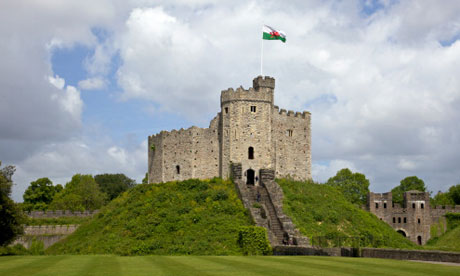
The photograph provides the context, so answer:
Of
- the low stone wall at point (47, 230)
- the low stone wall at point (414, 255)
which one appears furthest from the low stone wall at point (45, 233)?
the low stone wall at point (414, 255)

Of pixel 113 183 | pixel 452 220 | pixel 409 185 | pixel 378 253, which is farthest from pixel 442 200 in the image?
pixel 378 253

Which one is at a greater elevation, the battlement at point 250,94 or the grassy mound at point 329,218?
the battlement at point 250,94

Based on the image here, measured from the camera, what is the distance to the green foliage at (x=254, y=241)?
3631 cm

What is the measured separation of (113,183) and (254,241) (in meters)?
80.8

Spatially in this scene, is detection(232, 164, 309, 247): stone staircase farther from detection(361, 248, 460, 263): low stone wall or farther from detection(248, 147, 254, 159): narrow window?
detection(361, 248, 460, 263): low stone wall

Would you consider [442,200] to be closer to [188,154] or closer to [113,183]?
[113,183]

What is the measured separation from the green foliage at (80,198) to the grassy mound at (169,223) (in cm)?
3277

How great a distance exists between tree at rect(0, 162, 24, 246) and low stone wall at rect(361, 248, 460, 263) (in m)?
26.3

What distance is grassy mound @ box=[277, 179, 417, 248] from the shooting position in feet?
138

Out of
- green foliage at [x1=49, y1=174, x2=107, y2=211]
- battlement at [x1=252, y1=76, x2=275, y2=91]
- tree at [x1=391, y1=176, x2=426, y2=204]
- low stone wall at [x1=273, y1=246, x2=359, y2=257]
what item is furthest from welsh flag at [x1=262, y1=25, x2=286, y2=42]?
tree at [x1=391, y1=176, x2=426, y2=204]

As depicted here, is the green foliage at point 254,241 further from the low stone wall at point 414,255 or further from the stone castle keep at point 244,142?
the stone castle keep at point 244,142

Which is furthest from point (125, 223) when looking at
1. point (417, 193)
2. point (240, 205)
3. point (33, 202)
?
point (417, 193)

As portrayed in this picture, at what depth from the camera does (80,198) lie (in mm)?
85625

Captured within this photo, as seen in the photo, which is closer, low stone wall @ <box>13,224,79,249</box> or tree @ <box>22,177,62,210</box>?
low stone wall @ <box>13,224,79,249</box>
